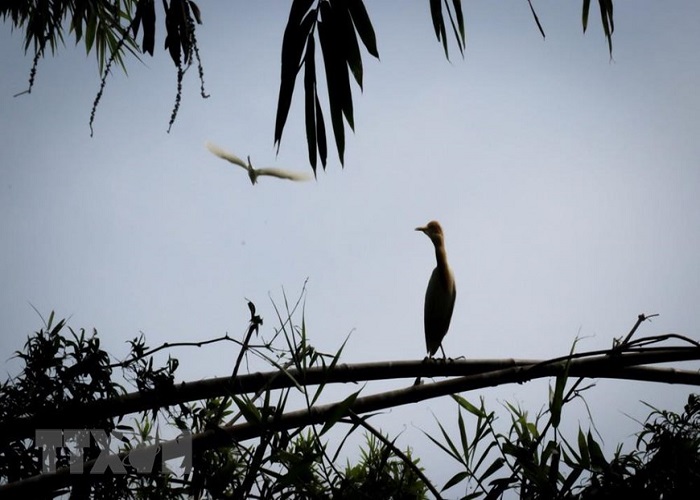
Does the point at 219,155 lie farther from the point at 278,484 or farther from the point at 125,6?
the point at 278,484

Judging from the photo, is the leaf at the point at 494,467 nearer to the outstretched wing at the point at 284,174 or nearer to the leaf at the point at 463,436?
the leaf at the point at 463,436

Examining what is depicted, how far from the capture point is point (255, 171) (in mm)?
2992

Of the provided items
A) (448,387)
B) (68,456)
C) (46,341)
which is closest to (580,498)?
(448,387)

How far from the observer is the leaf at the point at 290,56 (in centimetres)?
134

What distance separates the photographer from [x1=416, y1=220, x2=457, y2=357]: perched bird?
393cm

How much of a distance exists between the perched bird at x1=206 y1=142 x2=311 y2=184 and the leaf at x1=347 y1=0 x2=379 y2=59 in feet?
5.09

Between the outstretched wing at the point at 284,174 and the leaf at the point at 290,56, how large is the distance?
5.06 ft

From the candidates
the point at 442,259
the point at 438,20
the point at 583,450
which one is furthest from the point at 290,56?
the point at 442,259

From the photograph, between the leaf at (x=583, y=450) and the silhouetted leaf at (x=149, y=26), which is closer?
the leaf at (x=583, y=450)

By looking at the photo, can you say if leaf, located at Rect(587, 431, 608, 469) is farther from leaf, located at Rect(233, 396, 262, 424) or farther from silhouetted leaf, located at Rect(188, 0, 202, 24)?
silhouetted leaf, located at Rect(188, 0, 202, 24)

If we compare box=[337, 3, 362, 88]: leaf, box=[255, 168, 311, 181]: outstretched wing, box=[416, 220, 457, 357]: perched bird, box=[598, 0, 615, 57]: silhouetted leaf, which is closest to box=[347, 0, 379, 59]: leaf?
box=[337, 3, 362, 88]: leaf

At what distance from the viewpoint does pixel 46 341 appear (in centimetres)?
159

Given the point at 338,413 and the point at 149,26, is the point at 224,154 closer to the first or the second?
the point at 149,26

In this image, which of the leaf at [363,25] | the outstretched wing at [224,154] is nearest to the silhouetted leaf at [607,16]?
the leaf at [363,25]
